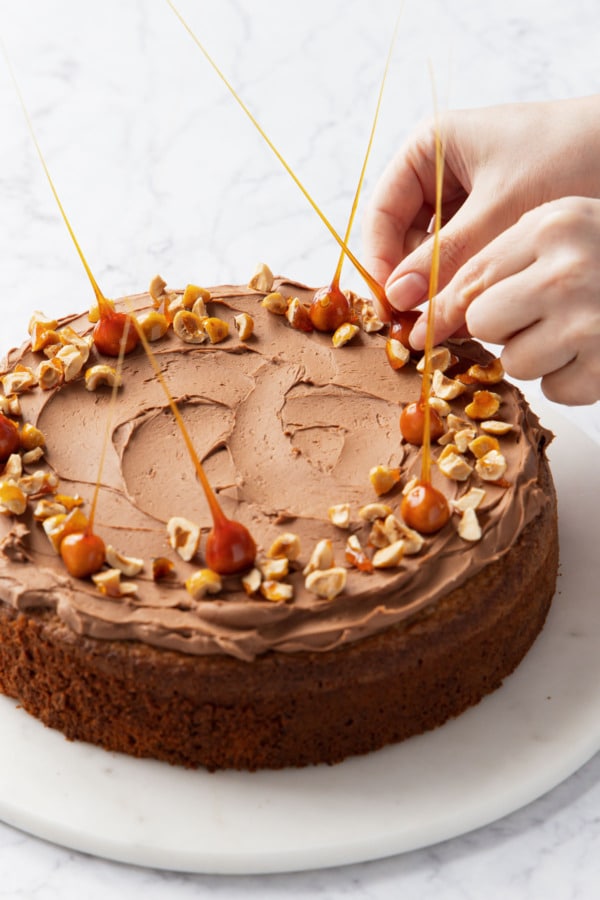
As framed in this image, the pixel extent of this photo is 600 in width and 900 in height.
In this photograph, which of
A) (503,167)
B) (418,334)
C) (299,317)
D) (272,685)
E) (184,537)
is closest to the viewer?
(272,685)

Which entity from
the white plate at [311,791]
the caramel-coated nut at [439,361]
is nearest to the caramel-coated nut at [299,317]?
the caramel-coated nut at [439,361]

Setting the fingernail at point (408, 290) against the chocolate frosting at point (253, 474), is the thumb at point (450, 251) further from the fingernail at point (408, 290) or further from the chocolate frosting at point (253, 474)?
the chocolate frosting at point (253, 474)

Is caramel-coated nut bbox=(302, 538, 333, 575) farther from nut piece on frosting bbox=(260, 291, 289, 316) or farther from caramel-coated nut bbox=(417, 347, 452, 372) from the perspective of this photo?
nut piece on frosting bbox=(260, 291, 289, 316)

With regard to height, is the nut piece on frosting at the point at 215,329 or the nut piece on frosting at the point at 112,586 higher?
the nut piece on frosting at the point at 215,329

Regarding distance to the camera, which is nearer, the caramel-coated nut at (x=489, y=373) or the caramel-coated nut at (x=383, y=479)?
the caramel-coated nut at (x=383, y=479)

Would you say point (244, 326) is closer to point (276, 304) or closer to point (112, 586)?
point (276, 304)

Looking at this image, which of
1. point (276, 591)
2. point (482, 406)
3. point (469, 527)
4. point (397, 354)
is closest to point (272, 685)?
point (276, 591)

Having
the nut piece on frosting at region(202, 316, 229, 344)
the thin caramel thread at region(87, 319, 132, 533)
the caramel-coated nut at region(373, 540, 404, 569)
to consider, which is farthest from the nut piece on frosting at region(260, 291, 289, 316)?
the caramel-coated nut at region(373, 540, 404, 569)

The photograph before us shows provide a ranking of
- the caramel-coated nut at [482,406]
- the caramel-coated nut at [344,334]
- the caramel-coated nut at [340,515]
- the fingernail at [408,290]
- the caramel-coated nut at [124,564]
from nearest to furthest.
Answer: the caramel-coated nut at [124,564], the caramel-coated nut at [340,515], the caramel-coated nut at [482,406], the fingernail at [408,290], the caramel-coated nut at [344,334]
